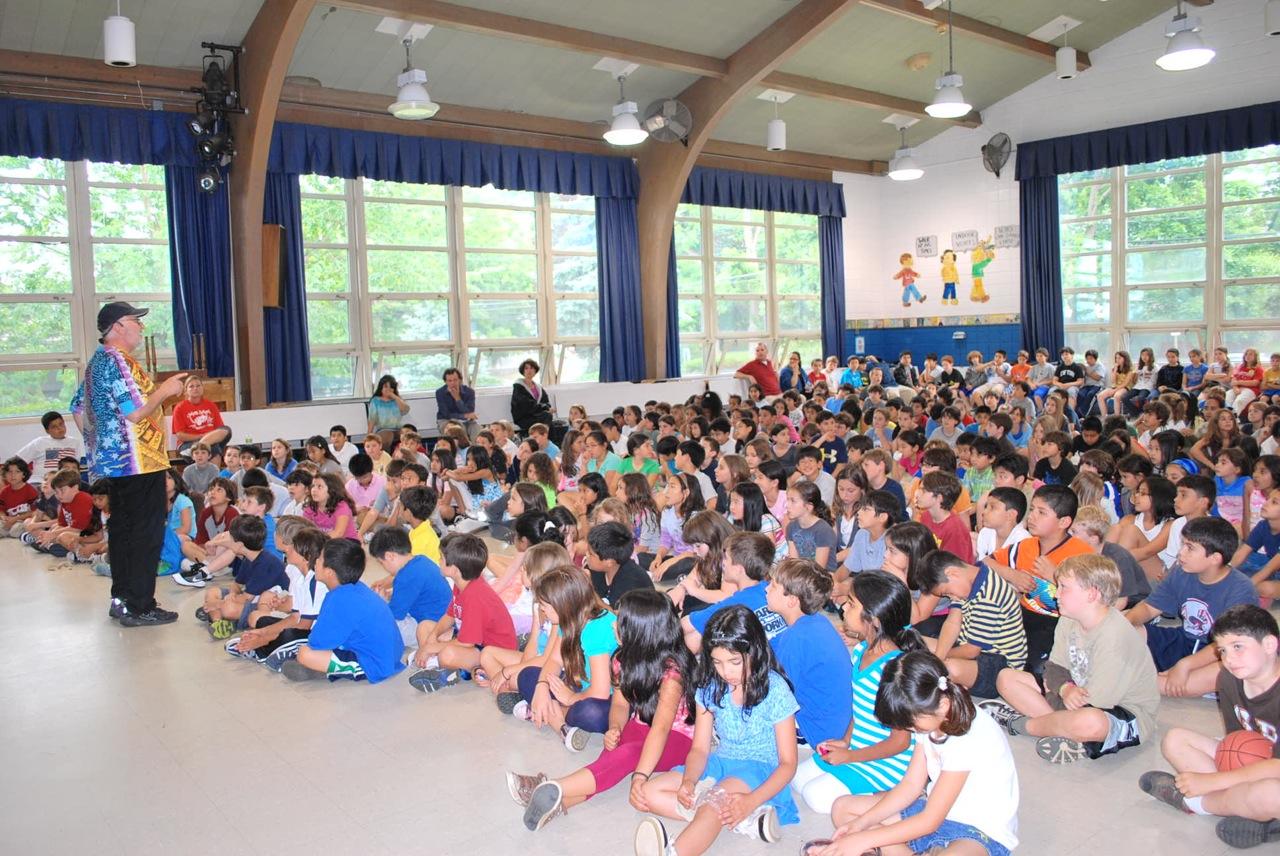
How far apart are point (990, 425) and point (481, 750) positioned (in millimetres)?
4877

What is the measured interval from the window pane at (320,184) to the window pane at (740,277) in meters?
5.60

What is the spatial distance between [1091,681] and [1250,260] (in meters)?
11.7

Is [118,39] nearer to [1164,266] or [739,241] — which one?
[739,241]

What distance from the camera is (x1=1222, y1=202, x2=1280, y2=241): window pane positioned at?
1224 centimetres

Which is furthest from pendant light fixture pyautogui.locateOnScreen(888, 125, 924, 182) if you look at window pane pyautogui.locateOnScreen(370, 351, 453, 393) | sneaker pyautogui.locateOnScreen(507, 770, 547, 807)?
sneaker pyautogui.locateOnScreen(507, 770, 547, 807)

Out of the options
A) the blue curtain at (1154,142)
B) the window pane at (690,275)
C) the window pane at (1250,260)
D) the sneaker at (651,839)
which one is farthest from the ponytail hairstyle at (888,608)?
the window pane at (1250,260)

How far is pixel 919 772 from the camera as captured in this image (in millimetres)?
2387

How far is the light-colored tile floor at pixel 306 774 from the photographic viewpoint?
8.88 feet

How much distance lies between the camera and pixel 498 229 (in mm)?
12031

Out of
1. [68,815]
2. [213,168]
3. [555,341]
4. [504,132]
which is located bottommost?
[68,815]

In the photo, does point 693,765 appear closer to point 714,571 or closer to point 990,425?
point 714,571

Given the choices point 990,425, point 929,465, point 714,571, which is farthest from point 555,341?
point 714,571

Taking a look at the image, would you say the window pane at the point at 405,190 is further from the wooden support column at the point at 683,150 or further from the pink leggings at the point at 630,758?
the pink leggings at the point at 630,758

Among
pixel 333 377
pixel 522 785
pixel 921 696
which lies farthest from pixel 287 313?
pixel 921 696
